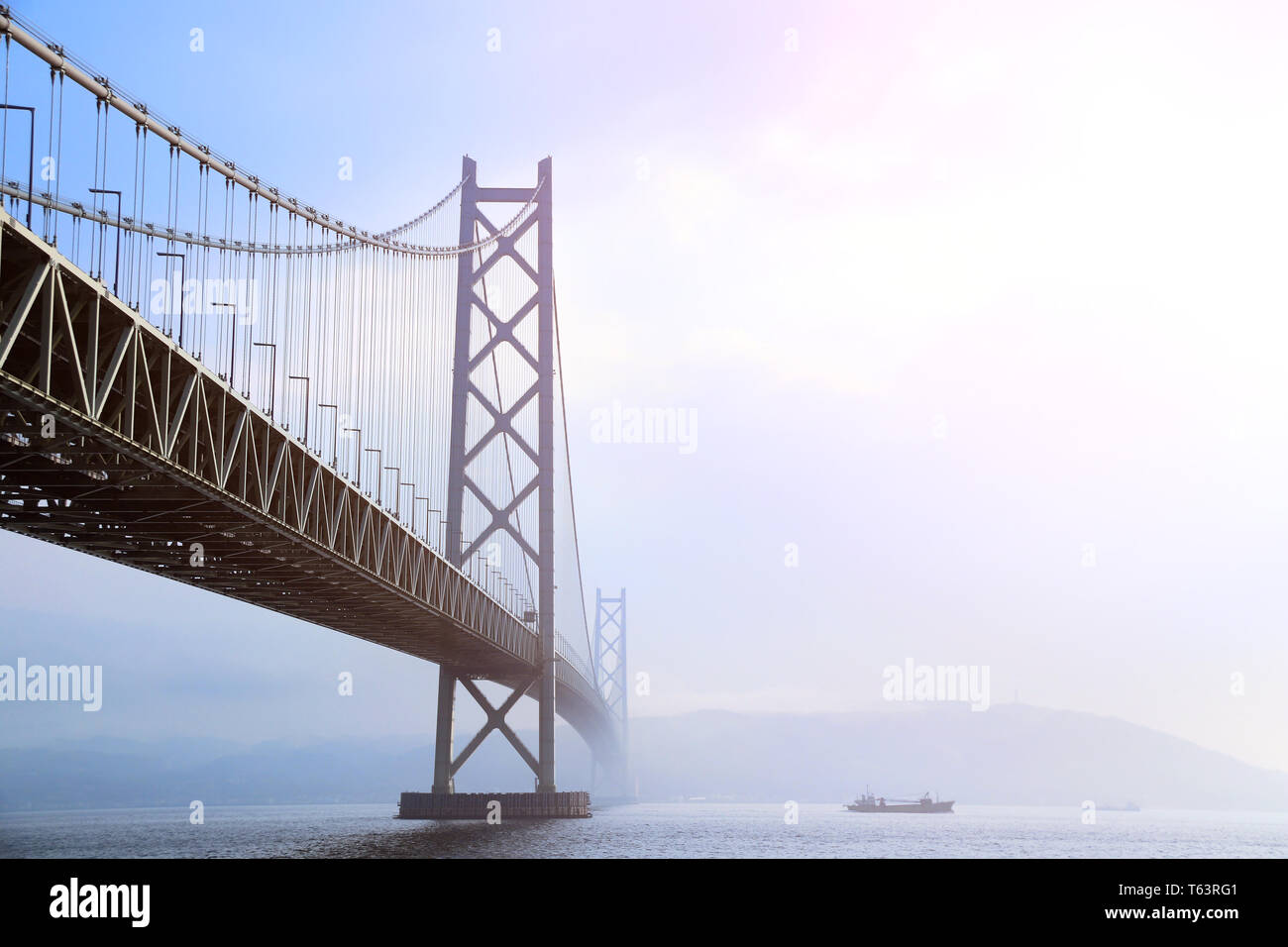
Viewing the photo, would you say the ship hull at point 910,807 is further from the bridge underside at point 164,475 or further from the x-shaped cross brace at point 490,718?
the bridge underside at point 164,475

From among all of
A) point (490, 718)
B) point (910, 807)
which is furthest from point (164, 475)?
point (910, 807)

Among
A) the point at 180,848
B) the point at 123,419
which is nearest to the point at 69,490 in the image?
the point at 123,419

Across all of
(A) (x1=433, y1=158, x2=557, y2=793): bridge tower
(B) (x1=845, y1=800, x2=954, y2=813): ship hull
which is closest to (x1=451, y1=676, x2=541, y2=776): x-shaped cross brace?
(A) (x1=433, y1=158, x2=557, y2=793): bridge tower

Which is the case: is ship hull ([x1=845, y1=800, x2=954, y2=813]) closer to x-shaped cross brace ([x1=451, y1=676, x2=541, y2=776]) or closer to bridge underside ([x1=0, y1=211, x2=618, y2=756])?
x-shaped cross brace ([x1=451, y1=676, x2=541, y2=776])

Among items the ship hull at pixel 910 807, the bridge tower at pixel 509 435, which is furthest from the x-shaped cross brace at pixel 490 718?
the ship hull at pixel 910 807

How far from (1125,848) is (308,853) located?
125 ft

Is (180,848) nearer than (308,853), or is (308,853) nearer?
(308,853)

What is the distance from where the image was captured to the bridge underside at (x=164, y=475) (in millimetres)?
18875

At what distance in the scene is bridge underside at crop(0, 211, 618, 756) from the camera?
18875 mm
